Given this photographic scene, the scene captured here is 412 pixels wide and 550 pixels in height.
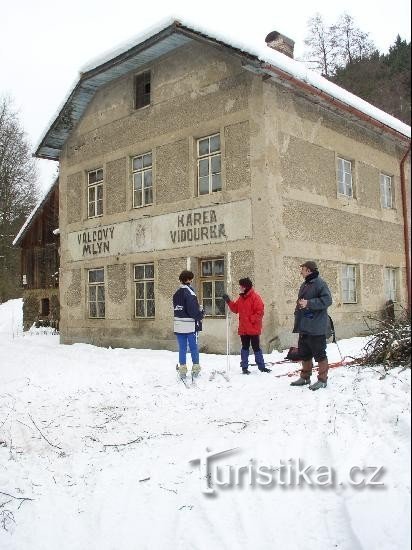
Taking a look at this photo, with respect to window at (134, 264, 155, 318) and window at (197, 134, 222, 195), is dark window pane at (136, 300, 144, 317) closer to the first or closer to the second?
window at (134, 264, 155, 318)

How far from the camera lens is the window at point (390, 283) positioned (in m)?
14.3

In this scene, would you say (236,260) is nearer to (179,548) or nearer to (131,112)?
(131,112)

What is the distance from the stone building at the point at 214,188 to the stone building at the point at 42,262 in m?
4.90

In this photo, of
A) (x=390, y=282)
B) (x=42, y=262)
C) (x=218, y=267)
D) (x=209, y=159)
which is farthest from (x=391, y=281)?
(x=42, y=262)

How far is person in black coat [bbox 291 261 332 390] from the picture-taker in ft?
20.1

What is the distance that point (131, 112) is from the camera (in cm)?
1347

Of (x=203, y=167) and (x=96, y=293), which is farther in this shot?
(x=96, y=293)

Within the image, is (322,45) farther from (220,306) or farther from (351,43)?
(220,306)

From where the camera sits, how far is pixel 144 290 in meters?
12.9

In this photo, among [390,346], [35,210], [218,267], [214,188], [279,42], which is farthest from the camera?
[35,210]

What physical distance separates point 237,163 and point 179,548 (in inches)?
340

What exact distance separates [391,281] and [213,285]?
19.6ft

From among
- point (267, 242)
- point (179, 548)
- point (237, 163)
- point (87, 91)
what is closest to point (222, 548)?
point (179, 548)

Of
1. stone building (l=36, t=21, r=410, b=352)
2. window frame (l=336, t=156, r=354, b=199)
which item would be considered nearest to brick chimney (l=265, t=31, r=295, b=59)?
stone building (l=36, t=21, r=410, b=352)
